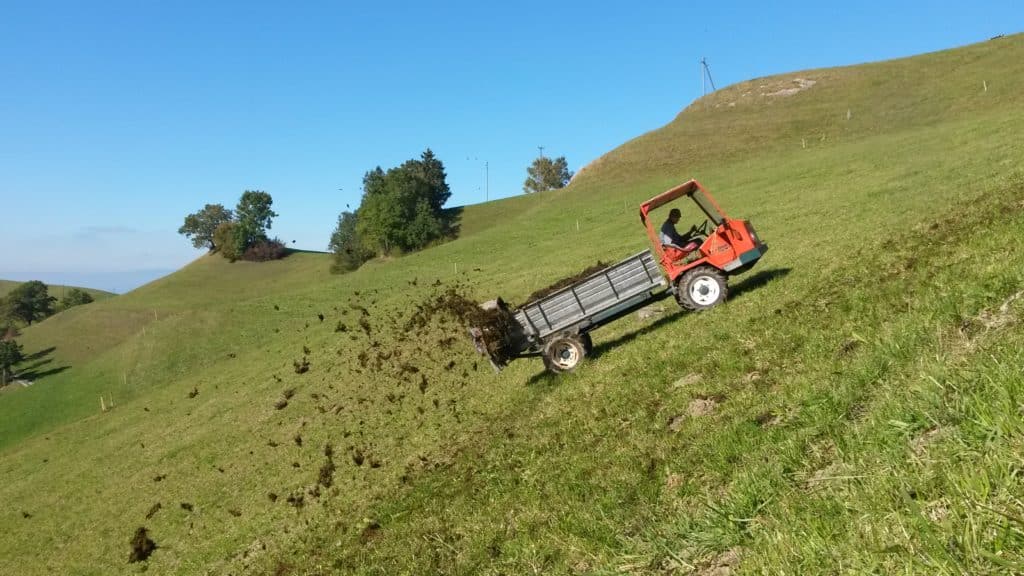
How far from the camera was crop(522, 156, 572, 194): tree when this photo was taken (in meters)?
148

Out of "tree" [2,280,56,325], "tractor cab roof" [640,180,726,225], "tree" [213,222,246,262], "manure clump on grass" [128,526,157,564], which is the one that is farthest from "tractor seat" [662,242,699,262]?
"tree" [2,280,56,325]

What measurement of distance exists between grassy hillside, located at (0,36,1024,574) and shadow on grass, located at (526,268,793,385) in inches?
5.9

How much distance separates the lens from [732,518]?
468 cm

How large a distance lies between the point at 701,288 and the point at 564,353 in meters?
3.68

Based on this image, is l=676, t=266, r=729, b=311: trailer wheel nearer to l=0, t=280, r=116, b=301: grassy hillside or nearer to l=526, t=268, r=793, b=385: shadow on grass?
l=526, t=268, r=793, b=385: shadow on grass

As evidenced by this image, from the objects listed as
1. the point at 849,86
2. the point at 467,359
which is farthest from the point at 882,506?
the point at 849,86

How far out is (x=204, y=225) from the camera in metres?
128

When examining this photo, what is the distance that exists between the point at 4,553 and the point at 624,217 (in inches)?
1539

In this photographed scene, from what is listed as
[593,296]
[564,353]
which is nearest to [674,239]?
[593,296]

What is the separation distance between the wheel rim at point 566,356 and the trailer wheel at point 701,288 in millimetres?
2874

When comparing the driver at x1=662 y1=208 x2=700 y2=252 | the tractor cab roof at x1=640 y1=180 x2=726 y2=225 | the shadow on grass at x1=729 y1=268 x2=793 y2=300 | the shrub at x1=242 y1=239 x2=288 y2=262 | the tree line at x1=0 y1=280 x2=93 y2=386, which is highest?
the tree line at x1=0 y1=280 x2=93 y2=386

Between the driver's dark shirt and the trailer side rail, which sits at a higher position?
the driver's dark shirt

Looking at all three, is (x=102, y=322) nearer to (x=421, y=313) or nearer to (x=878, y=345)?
(x=421, y=313)

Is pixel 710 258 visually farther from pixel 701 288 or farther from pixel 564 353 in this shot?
pixel 564 353
